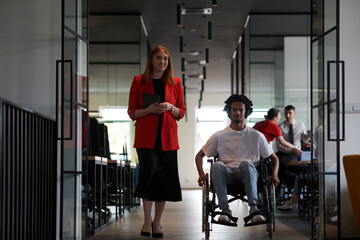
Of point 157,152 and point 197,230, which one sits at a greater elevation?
point 157,152

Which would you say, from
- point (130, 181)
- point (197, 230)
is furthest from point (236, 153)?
point (130, 181)

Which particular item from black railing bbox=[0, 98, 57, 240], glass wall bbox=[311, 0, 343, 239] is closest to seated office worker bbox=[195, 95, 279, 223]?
glass wall bbox=[311, 0, 343, 239]

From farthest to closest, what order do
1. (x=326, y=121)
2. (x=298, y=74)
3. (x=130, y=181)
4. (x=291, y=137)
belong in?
(x=298, y=74) → (x=130, y=181) → (x=291, y=137) → (x=326, y=121)

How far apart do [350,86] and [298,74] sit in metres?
4.60

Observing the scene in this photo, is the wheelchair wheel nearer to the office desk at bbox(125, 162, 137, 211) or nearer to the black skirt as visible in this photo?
the black skirt

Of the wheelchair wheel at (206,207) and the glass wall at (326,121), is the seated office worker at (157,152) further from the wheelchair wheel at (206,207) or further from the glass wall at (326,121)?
the glass wall at (326,121)

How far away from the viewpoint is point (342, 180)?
4.84 m

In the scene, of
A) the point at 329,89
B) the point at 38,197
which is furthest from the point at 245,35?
the point at 38,197

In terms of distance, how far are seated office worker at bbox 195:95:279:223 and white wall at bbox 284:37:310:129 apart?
4.67m

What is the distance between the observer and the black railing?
278 centimetres

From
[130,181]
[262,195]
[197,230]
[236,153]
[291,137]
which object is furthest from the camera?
[130,181]

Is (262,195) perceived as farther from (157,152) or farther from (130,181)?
(130,181)

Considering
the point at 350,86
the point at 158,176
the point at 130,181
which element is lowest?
the point at 130,181

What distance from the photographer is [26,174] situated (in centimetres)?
314
